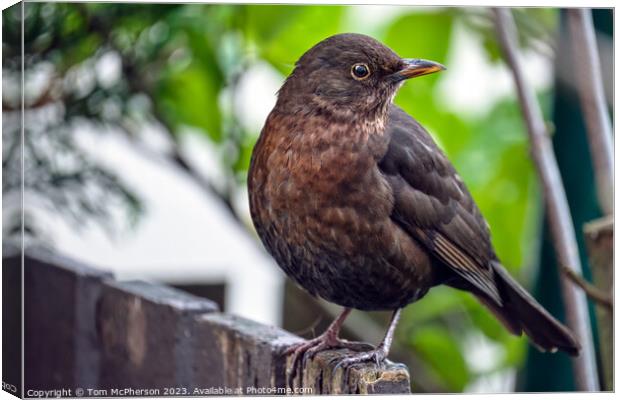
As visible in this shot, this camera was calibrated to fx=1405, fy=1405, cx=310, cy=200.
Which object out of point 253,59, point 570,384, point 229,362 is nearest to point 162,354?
point 229,362

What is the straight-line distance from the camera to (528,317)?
12.8 feet

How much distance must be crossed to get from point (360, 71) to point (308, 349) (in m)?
0.73

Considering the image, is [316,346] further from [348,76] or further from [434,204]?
[348,76]

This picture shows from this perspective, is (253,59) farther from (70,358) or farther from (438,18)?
(70,358)

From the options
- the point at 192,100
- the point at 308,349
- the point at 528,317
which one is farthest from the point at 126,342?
the point at 528,317

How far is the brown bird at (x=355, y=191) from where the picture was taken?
353 centimetres

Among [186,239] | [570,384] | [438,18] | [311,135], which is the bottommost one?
[570,384]

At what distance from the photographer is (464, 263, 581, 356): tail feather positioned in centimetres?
385

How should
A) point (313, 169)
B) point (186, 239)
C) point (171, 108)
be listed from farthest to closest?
point (171, 108) → point (186, 239) → point (313, 169)

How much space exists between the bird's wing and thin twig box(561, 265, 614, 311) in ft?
0.99

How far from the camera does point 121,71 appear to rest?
434 centimetres

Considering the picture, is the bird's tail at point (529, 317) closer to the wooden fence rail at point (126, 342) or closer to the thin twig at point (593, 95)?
the thin twig at point (593, 95)

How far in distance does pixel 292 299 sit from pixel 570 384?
0.91 meters

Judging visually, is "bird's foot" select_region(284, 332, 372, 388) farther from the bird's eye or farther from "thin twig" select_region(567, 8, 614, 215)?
"thin twig" select_region(567, 8, 614, 215)
